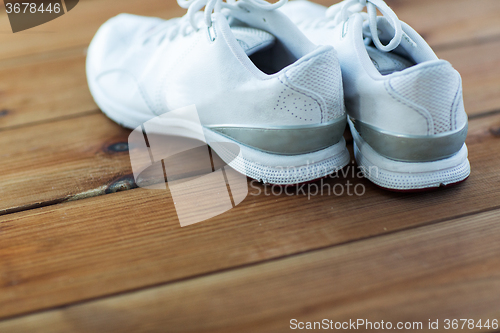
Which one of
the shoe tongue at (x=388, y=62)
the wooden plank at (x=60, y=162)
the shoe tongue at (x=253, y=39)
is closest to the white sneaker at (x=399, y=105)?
the shoe tongue at (x=388, y=62)

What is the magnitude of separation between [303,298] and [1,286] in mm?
363

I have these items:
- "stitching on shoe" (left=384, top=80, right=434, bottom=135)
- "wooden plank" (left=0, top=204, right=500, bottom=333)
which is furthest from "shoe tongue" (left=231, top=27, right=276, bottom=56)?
"wooden plank" (left=0, top=204, right=500, bottom=333)

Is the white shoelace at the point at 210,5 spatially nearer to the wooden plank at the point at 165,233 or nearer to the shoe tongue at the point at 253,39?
the shoe tongue at the point at 253,39

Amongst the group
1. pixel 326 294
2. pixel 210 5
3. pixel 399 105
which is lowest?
pixel 326 294

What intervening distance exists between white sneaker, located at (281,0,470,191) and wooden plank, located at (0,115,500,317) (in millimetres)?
39

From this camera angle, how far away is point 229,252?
52 centimetres

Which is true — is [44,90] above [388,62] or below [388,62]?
below

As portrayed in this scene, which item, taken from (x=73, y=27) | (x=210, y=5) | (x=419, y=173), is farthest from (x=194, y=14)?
(x=73, y=27)

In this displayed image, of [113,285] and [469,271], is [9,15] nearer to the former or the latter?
[113,285]

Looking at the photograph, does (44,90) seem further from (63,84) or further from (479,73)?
(479,73)

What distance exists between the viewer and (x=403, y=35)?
583 millimetres

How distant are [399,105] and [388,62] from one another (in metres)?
0.12

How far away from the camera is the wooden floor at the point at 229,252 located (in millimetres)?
449

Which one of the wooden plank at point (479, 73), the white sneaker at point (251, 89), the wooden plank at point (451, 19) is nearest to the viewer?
the white sneaker at point (251, 89)
